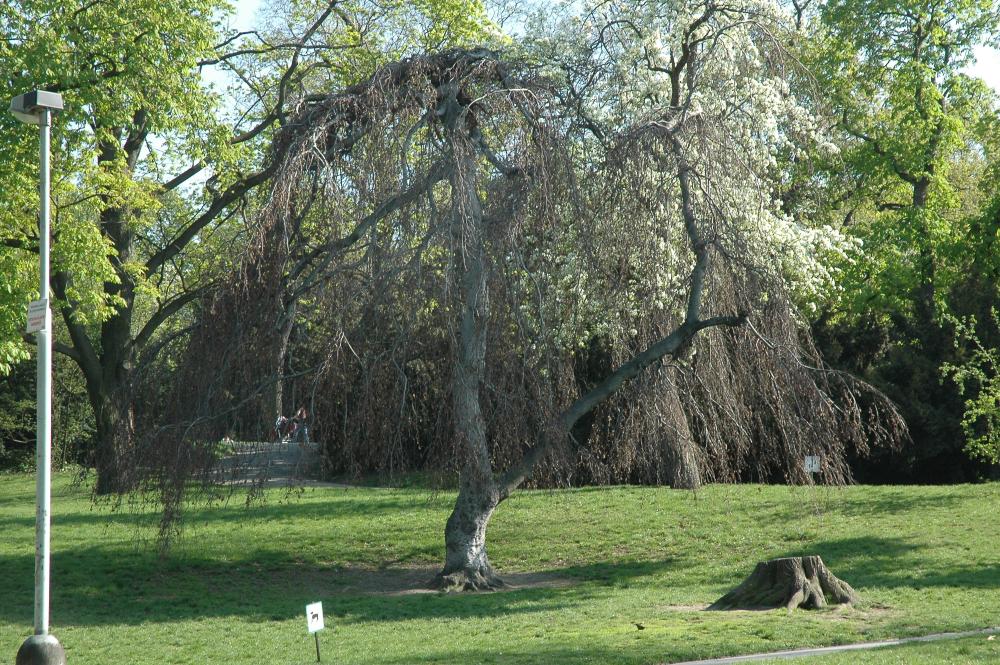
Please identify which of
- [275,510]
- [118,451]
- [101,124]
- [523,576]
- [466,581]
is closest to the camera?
[118,451]

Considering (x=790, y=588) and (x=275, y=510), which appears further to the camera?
(x=275, y=510)

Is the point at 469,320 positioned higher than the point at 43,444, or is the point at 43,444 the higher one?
the point at 469,320

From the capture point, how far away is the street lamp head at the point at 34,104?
998cm

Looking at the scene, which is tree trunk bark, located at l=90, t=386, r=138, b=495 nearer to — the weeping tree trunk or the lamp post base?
the weeping tree trunk

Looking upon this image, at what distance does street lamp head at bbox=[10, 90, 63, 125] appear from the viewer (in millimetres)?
9977

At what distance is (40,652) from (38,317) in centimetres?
291

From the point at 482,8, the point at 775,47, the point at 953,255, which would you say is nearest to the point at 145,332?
the point at 482,8

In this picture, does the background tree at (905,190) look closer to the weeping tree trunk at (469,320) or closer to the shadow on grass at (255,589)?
the shadow on grass at (255,589)

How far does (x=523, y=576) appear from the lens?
703 inches

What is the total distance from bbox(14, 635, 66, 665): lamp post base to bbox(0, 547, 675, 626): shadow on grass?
5056 mm

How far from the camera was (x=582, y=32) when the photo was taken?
1878 cm

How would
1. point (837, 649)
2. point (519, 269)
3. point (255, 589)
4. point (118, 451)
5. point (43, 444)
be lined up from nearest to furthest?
point (43, 444) → point (837, 649) → point (519, 269) → point (118, 451) → point (255, 589)

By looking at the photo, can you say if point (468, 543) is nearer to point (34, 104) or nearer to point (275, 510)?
point (275, 510)

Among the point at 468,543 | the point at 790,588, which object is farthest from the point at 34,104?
the point at 790,588
